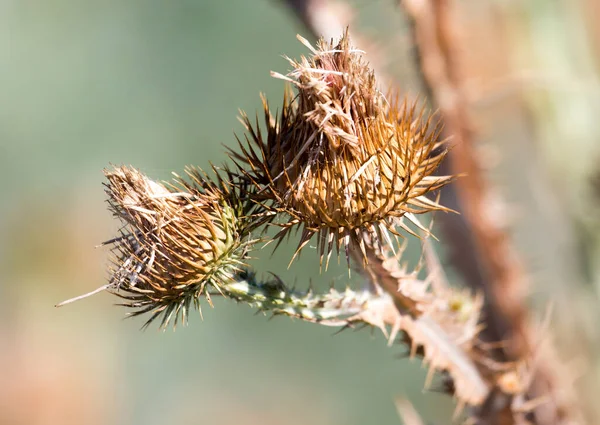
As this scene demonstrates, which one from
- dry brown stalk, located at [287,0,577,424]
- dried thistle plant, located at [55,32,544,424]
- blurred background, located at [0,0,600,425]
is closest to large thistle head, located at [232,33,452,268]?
dried thistle plant, located at [55,32,544,424]

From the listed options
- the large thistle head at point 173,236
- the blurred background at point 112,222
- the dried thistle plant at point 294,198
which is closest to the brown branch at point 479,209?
the dried thistle plant at point 294,198

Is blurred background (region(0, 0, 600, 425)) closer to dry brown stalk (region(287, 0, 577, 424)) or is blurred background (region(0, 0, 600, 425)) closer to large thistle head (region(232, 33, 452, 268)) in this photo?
dry brown stalk (region(287, 0, 577, 424))

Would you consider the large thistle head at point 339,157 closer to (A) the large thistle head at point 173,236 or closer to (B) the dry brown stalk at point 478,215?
(A) the large thistle head at point 173,236

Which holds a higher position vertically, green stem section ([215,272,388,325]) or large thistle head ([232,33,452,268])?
large thistle head ([232,33,452,268])

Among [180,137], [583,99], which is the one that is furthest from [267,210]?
[180,137]

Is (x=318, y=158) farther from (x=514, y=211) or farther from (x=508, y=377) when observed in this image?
(x=514, y=211)

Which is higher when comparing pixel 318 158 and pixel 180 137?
pixel 180 137
